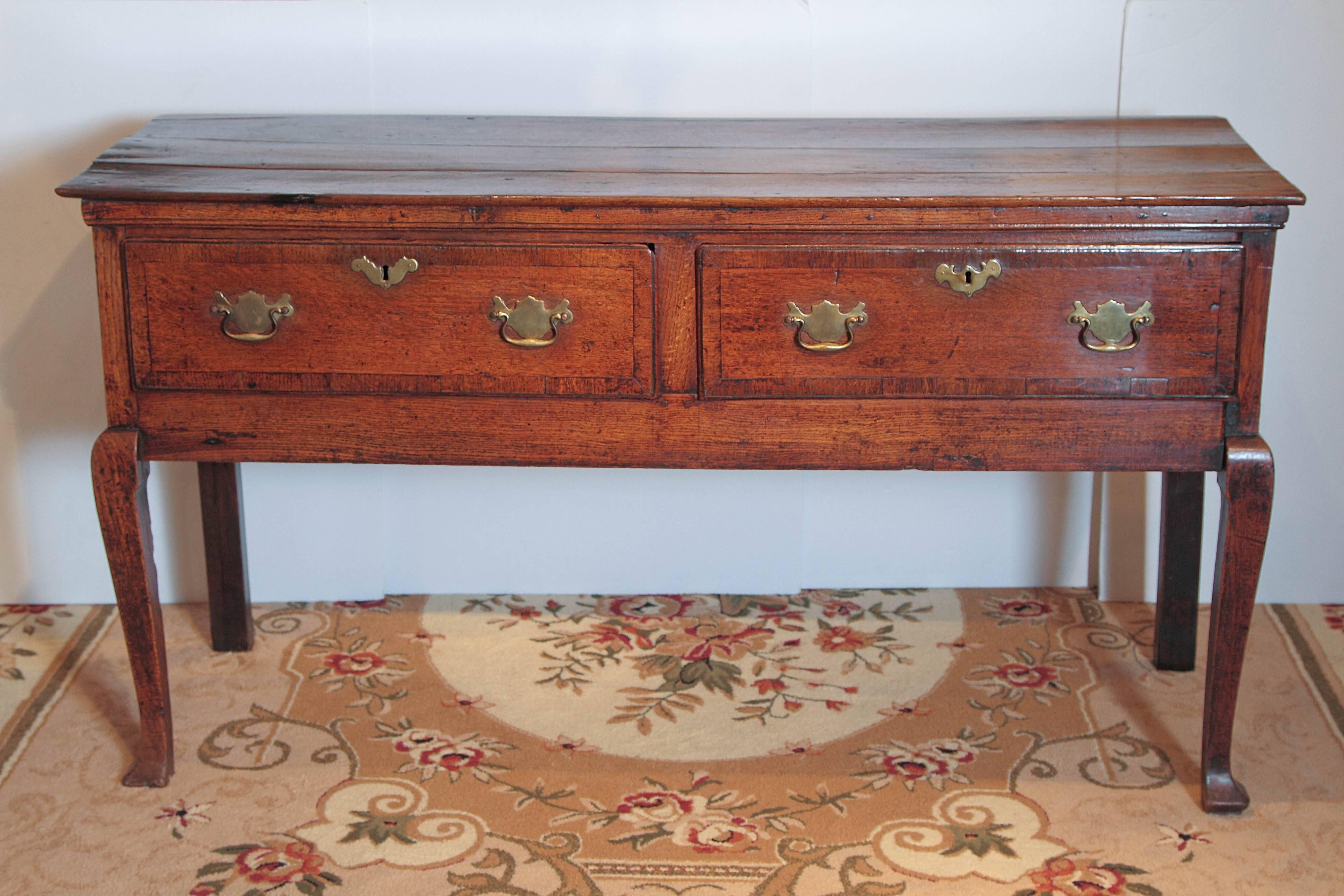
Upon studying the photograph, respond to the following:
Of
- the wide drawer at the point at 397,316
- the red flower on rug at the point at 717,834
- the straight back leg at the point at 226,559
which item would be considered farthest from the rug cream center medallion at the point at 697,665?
the wide drawer at the point at 397,316

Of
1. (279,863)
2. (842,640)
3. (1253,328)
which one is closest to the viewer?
(1253,328)

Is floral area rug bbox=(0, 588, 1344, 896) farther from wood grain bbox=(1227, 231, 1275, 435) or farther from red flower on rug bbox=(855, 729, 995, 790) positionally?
wood grain bbox=(1227, 231, 1275, 435)

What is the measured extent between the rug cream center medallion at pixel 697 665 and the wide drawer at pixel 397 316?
0.62m

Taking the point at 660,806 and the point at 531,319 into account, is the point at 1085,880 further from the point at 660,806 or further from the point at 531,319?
the point at 531,319

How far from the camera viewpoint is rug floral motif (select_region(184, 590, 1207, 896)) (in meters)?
1.76

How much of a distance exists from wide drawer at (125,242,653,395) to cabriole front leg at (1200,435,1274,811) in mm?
771

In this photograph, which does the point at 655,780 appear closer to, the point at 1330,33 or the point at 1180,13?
the point at 1180,13

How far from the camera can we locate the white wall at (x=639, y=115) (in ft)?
7.27

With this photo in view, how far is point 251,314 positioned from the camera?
5.58 feet

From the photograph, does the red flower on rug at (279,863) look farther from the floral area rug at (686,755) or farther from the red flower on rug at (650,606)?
the red flower on rug at (650,606)

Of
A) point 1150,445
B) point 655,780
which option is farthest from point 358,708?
point 1150,445

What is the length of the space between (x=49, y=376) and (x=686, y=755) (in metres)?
1.34

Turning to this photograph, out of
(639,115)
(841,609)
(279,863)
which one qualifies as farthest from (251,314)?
(841,609)

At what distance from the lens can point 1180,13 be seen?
7.22 feet
